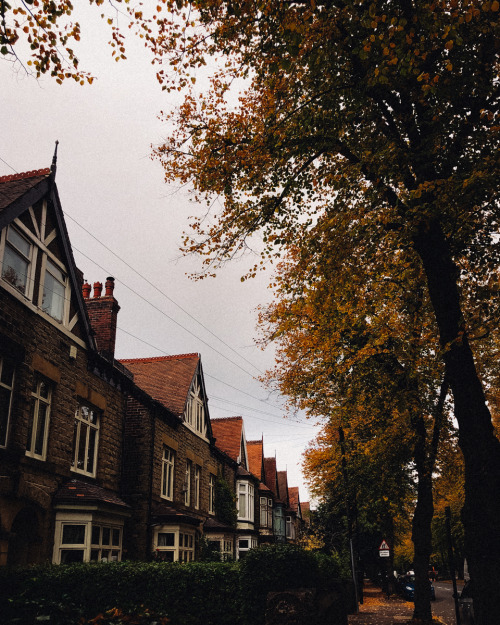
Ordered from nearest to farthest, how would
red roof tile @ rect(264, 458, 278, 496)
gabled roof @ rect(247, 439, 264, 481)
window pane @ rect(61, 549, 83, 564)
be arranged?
window pane @ rect(61, 549, 83, 564) → gabled roof @ rect(247, 439, 264, 481) → red roof tile @ rect(264, 458, 278, 496)

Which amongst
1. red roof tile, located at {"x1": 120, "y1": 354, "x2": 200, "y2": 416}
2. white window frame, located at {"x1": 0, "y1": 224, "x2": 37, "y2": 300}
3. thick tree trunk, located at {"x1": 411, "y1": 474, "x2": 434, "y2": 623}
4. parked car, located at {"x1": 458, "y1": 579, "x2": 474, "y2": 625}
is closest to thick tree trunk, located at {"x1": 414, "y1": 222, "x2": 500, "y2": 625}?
parked car, located at {"x1": 458, "y1": 579, "x2": 474, "y2": 625}

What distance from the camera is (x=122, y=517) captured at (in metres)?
15.8

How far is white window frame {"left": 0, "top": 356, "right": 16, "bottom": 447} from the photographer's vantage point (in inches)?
433

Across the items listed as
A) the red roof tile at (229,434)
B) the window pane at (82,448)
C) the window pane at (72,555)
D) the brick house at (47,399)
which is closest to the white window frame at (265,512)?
the red roof tile at (229,434)

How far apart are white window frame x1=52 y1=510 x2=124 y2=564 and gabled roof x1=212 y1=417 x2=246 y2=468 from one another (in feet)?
58.5

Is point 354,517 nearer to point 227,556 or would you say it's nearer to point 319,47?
point 227,556

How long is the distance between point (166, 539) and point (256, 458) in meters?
25.7

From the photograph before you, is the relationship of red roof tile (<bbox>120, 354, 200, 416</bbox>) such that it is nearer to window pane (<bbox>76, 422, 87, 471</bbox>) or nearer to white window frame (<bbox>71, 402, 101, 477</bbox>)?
white window frame (<bbox>71, 402, 101, 477</bbox>)

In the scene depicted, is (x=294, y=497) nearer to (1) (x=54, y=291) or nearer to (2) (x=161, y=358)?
(2) (x=161, y=358)

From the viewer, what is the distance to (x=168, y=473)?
815 inches

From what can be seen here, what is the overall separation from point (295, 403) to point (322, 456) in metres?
5.43

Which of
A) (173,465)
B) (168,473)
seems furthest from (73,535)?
(173,465)

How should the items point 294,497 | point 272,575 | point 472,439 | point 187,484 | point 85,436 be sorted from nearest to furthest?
point 472,439
point 272,575
point 85,436
point 187,484
point 294,497

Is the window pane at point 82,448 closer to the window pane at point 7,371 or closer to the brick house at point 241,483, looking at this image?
the window pane at point 7,371
